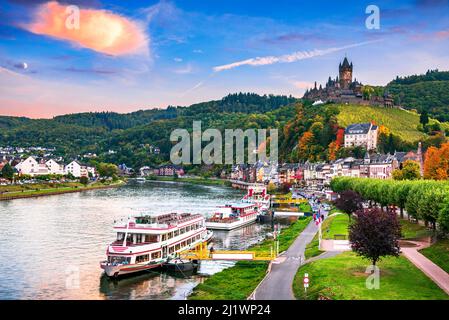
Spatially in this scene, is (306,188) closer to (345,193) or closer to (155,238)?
(345,193)

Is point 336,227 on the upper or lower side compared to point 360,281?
lower

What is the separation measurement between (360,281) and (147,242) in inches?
697

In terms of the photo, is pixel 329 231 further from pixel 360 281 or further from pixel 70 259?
pixel 70 259

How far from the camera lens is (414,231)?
142ft

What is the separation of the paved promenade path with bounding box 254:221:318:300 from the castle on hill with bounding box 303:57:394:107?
137m

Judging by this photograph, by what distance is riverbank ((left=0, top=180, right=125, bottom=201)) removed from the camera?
9325 centimetres

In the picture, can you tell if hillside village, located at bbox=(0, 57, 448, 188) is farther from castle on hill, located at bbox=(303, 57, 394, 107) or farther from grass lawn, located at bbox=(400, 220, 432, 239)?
grass lawn, located at bbox=(400, 220, 432, 239)

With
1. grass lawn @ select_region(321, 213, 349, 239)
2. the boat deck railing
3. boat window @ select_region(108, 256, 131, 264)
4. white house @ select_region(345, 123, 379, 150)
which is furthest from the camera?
white house @ select_region(345, 123, 379, 150)

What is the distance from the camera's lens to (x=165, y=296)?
2939cm

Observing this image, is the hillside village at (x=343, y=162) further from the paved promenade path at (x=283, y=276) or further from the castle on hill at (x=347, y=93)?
the paved promenade path at (x=283, y=276)

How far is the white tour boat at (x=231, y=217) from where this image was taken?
60719mm

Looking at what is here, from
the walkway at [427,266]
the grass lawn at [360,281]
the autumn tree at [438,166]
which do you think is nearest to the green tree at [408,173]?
the autumn tree at [438,166]

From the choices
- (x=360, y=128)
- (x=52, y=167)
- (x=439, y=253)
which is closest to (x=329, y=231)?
(x=439, y=253)

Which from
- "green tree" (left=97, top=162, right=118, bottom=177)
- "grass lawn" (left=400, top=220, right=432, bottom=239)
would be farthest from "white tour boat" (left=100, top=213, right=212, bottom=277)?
"green tree" (left=97, top=162, right=118, bottom=177)
